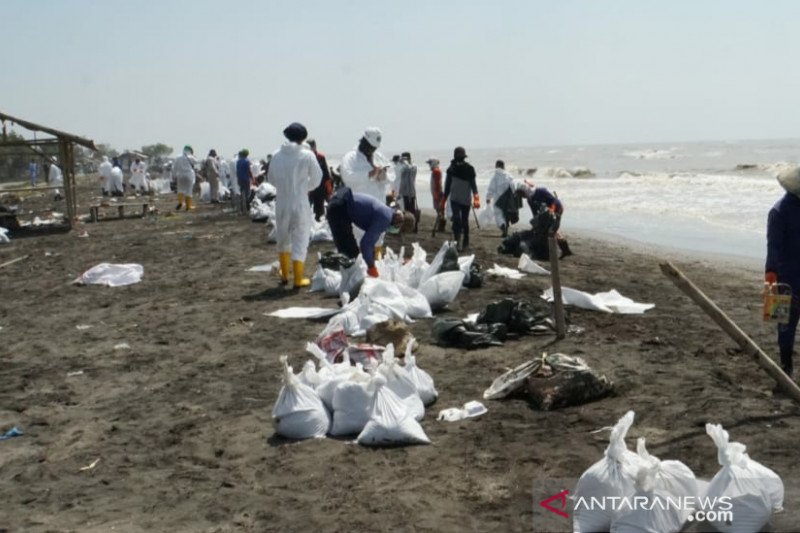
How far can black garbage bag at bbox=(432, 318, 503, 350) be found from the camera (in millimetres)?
6734

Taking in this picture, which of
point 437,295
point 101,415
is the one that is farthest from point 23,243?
point 101,415

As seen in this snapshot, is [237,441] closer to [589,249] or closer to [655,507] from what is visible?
[655,507]

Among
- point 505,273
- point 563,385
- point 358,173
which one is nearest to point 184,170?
point 358,173

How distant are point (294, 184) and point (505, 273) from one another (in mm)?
2649

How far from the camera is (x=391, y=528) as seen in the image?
11.9 ft

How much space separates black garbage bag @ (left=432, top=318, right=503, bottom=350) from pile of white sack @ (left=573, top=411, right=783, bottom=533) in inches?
128

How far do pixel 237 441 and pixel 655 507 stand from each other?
247 centimetres

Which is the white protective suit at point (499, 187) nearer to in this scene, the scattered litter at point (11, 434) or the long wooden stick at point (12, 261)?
the long wooden stick at point (12, 261)

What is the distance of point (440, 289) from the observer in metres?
8.17

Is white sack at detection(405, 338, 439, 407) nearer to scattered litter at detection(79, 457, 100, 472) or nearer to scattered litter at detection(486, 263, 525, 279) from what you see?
scattered litter at detection(79, 457, 100, 472)

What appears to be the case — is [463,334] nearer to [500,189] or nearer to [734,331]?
[734,331]

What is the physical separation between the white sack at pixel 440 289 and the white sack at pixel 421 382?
284cm

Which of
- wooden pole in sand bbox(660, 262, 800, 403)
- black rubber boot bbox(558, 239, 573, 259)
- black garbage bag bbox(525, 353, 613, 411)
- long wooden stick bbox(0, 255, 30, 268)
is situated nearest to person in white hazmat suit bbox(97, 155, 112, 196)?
long wooden stick bbox(0, 255, 30, 268)

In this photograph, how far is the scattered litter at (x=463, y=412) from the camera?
16.5 ft
